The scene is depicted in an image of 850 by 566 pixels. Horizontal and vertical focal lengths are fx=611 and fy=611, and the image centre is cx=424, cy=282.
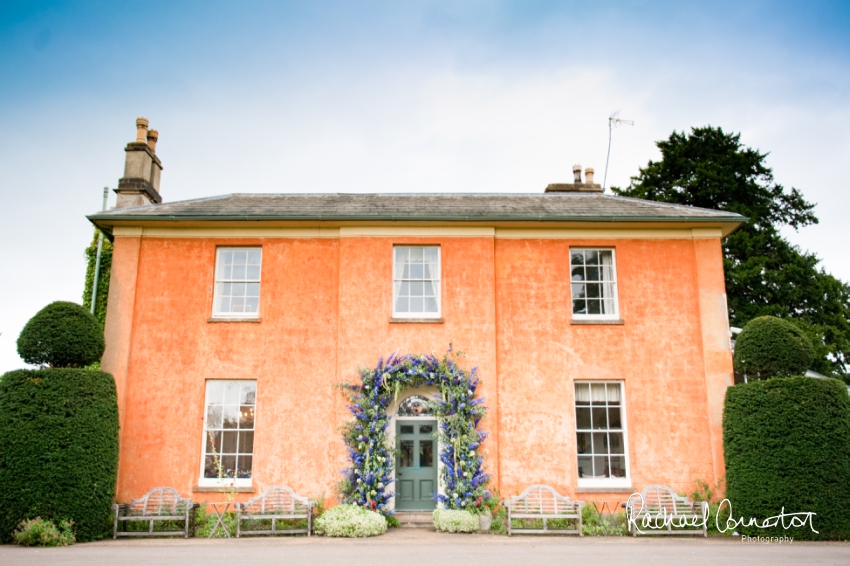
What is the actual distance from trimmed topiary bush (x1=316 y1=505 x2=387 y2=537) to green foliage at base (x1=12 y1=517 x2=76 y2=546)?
14.0 feet

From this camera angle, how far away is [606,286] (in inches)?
547

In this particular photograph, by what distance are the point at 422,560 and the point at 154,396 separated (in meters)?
7.19

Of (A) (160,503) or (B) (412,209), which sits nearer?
(A) (160,503)

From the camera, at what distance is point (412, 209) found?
1403 cm

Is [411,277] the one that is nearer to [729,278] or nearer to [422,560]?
[422,560]

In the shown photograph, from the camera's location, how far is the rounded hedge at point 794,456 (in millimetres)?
10766

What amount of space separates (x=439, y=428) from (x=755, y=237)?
668 inches

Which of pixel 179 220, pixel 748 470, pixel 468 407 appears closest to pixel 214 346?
pixel 179 220

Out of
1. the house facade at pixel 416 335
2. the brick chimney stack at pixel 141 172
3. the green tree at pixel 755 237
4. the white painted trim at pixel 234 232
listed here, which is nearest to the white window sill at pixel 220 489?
the house facade at pixel 416 335

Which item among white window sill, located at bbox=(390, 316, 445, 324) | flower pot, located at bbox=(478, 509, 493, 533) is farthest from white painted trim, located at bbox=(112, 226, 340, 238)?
flower pot, located at bbox=(478, 509, 493, 533)

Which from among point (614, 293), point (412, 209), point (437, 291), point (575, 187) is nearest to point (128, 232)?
point (412, 209)

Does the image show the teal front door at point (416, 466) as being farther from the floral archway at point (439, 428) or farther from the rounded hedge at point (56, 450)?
the rounded hedge at point (56, 450)

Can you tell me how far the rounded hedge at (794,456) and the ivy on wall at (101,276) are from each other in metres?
14.2

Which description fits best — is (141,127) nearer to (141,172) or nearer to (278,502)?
(141,172)
